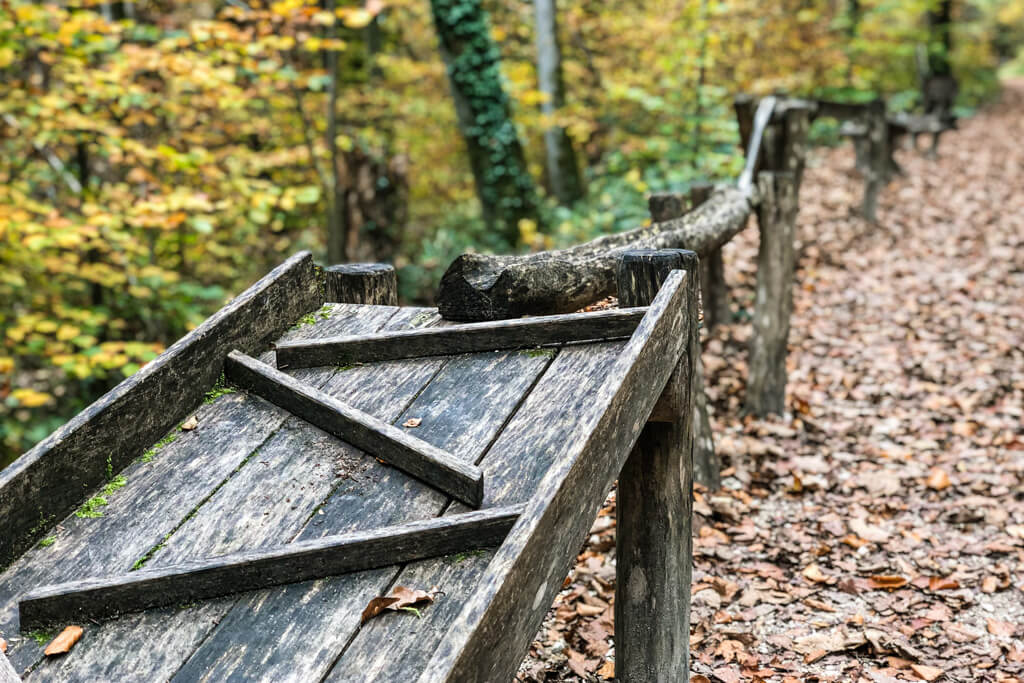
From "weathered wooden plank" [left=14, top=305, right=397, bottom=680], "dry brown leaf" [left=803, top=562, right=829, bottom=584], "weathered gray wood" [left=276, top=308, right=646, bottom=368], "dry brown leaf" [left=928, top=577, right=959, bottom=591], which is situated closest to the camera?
"weathered wooden plank" [left=14, top=305, right=397, bottom=680]

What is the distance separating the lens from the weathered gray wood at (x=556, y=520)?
54.3 inches

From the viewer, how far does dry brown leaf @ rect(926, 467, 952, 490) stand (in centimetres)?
430

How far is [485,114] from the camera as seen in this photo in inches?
360

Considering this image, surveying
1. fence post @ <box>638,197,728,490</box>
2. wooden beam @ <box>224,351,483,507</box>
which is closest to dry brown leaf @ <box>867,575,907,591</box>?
fence post @ <box>638,197,728,490</box>

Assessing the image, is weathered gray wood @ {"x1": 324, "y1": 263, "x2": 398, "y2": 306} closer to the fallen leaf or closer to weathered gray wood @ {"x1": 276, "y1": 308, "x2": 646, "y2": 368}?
weathered gray wood @ {"x1": 276, "y1": 308, "x2": 646, "y2": 368}

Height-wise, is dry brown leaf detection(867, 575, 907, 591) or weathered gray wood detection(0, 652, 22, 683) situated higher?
weathered gray wood detection(0, 652, 22, 683)

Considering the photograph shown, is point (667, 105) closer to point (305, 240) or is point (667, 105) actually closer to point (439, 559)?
point (305, 240)

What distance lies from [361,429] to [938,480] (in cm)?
355

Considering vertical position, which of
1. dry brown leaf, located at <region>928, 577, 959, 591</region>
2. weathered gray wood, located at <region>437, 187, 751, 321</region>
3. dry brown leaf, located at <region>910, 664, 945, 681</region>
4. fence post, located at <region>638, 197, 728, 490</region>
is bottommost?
dry brown leaf, located at <region>928, 577, 959, 591</region>

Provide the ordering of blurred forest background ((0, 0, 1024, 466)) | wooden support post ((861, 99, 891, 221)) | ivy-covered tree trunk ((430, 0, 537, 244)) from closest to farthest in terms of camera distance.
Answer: blurred forest background ((0, 0, 1024, 466)) → ivy-covered tree trunk ((430, 0, 537, 244)) → wooden support post ((861, 99, 891, 221))

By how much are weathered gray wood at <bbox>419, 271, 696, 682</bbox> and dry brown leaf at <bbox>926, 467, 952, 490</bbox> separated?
9.21 feet

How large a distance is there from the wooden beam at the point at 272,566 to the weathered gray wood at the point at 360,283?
4.94 feet

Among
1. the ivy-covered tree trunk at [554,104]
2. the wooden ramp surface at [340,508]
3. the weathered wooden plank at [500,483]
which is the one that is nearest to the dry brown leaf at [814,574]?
the wooden ramp surface at [340,508]

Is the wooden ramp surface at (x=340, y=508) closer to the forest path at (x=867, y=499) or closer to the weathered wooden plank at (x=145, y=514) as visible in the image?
the weathered wooden plank at (x=145, y=514)
